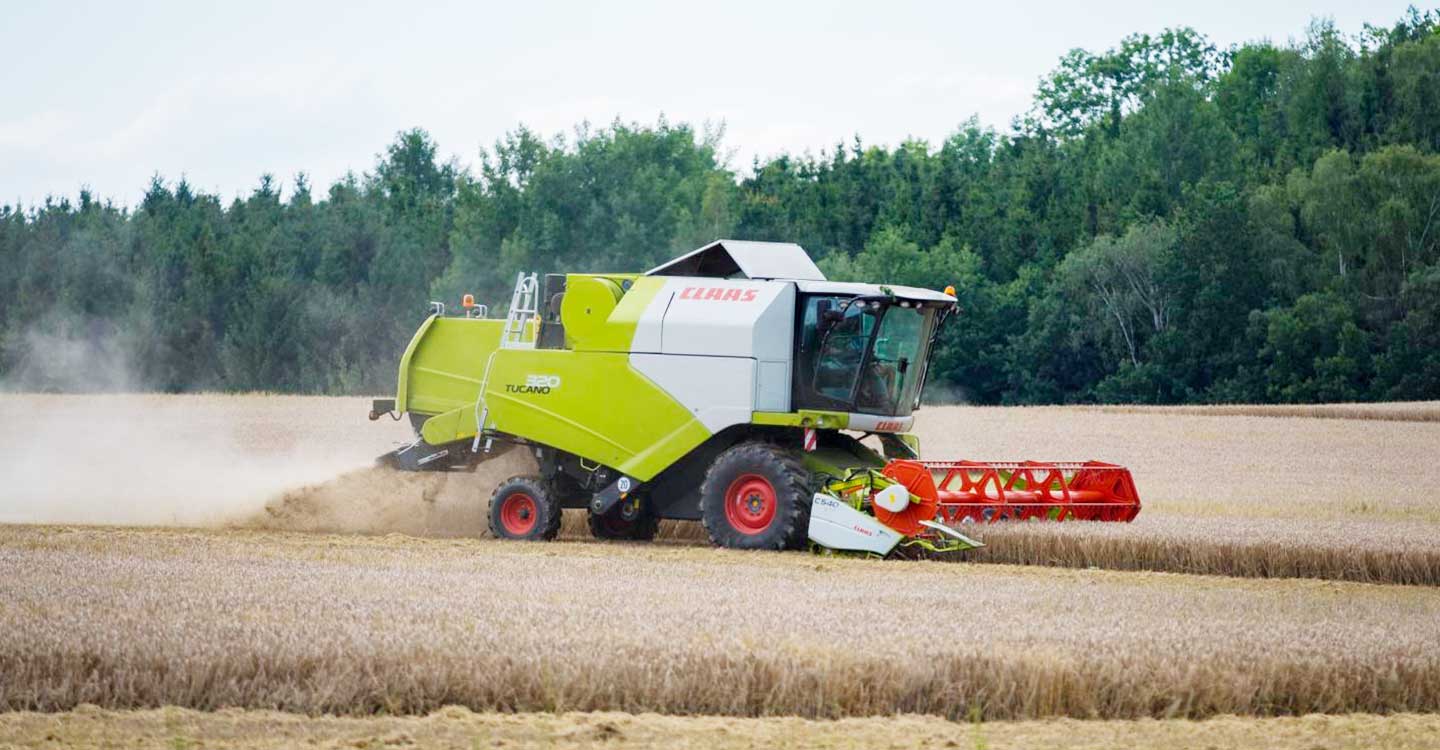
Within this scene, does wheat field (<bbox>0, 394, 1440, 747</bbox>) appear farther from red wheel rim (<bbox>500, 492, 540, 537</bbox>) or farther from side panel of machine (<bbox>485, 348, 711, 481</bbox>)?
side panel of machine (<bbox>485, 348, 711, 481</bbox>)

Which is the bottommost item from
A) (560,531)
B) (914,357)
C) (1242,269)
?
(560,531)

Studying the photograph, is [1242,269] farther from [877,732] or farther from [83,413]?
[877,732]

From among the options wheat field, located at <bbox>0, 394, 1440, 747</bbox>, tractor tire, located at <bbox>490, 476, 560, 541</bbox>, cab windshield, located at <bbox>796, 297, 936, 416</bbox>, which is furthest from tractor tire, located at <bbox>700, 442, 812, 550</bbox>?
tractor tire, located at <bbox>490, 476, 560, 541</bbox>

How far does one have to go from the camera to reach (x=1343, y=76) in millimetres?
60312

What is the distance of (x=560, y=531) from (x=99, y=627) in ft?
28.9

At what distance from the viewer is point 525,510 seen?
1612cm

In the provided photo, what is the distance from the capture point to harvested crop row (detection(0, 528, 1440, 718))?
805 cm

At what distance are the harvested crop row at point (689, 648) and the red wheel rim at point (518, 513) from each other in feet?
15.1

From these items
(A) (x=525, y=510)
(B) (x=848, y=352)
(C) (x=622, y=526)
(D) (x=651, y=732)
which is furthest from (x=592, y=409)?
(D) (x=651, y=732)

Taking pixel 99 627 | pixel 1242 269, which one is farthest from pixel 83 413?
pixel 1242 269

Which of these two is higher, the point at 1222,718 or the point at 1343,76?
the point at 1343,76

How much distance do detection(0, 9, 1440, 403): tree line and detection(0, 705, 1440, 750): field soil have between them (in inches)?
1664

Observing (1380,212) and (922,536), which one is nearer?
(922,536)

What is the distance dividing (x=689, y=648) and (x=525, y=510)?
784cm
